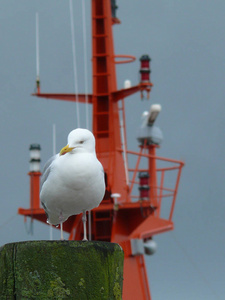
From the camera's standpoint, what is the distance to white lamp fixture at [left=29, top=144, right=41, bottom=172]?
26266 millimetres

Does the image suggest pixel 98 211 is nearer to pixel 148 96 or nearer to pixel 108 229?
pixel 108 229

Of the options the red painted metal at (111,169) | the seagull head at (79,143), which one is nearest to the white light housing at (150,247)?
the red painted metal at (111,169)

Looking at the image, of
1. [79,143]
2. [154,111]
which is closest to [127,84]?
[154,111]

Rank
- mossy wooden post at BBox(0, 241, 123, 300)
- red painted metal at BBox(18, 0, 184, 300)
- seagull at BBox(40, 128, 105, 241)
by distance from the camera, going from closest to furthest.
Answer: mossy wooden post at BBox(0, 241, 123, 300) → seagull at BBox(40, 128, 105, 241) → red painted metal at BBox(18, 0, 184, 300)

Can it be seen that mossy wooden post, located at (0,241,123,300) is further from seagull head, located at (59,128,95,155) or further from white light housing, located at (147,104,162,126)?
white light housing, located at (147,104,162,126)

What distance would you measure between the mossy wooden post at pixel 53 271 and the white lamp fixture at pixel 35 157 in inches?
824

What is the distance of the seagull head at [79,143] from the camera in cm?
669

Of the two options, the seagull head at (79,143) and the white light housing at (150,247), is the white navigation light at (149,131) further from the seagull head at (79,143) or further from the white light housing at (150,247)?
the seagull head at (79,143)

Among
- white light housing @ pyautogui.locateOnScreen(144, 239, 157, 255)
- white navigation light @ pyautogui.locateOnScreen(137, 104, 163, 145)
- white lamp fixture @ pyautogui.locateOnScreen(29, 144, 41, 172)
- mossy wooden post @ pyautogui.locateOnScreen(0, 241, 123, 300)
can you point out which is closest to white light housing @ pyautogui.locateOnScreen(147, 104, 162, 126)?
white navigation light @ pyautogui.locateOnScreen(137, 104, 163, 145)

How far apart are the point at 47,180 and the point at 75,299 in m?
1.86

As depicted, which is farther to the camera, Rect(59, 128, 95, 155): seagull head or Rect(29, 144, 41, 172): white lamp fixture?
Rect(29, 144, 41, 172): white lamp fixture

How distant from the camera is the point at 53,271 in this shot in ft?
17.1

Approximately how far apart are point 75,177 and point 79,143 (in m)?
0.29

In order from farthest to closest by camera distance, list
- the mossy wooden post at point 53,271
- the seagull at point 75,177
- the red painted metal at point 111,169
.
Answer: the red painted metal at point 111,169
the seagull at point 75,177
the mossy wooden post at point 53,271
